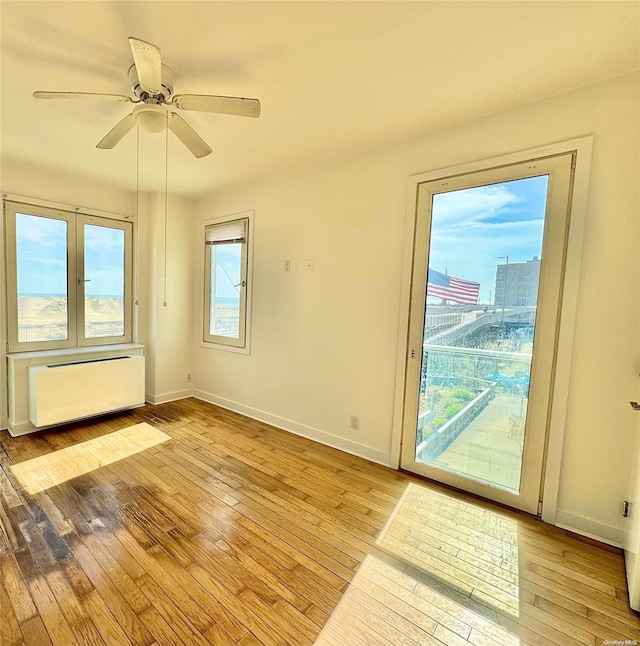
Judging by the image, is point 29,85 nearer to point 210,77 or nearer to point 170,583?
point 210,77

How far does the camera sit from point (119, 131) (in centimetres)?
193

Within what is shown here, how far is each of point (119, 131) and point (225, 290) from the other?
214cm

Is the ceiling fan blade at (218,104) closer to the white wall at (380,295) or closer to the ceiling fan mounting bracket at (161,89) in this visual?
the ceiling fan mounting bracket at (161,89)

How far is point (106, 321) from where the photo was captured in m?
3.87

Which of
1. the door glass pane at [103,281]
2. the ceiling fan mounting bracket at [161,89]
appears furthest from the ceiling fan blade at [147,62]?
the door glass pane at [103,281]

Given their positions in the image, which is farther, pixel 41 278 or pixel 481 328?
pixel 41 278

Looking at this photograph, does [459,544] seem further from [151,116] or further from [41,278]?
[41,278]

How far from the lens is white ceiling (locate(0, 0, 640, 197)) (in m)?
1.40

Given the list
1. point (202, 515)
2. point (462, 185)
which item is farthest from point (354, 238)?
point (202, 515)

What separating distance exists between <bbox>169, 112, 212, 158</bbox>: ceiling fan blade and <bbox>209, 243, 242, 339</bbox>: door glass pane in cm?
167

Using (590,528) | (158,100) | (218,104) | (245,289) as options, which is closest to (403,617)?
(590,528)

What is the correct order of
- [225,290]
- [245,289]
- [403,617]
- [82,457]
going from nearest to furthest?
[403,617] → [82,457] → [245,289] → [225,290]

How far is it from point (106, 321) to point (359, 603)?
3.89 meters

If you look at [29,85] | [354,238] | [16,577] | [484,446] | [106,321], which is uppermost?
[29,85]
